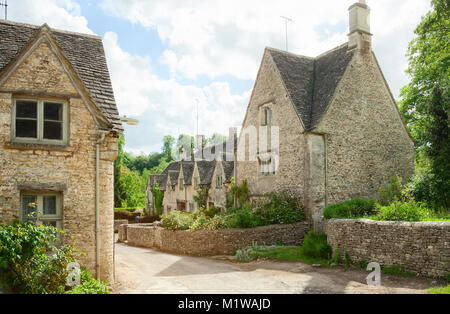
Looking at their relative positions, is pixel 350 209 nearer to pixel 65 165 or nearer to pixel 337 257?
pixel 337 257

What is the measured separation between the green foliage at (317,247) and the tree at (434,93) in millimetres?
5448

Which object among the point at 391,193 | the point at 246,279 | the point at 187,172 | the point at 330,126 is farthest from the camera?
the point at 187,172

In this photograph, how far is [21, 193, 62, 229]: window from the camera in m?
10.3

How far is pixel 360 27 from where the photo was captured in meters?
21.0

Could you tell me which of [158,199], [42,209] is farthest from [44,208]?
[158,199]

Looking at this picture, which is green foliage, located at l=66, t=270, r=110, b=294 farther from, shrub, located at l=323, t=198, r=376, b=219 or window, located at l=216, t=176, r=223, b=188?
window, located at l=216, t=176, r=223, b=188

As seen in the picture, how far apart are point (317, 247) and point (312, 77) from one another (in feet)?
40.6

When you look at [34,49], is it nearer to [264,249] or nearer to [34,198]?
[34,198]

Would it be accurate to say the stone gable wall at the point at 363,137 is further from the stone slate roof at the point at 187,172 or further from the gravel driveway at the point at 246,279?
the stone slate roof at the point at 187,172

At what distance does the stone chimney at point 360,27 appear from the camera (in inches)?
826

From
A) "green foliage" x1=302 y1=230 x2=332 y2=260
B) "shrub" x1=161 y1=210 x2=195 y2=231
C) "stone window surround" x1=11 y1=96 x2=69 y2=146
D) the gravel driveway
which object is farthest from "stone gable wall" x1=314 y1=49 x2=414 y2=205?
"stone window surround" x1=11 y1=96 x2=69 y2=146

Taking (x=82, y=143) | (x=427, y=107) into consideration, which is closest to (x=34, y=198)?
(x=82, y=143)

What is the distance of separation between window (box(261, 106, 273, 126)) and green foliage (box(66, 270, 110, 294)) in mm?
15300

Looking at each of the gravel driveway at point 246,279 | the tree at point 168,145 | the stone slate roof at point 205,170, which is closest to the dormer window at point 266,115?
the gravel driveway at point 246,279
